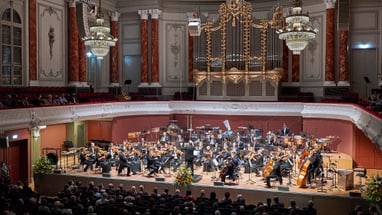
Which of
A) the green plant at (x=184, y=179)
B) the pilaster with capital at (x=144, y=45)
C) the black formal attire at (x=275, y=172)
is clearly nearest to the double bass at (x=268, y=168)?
the black formal attire at (x=275, y=172)

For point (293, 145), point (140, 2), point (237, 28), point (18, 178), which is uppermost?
point (140, 2)

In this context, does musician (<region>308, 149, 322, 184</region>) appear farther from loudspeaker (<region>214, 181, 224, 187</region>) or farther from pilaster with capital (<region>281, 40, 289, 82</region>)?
pilaster with capital (<region>281, 40, 289, 82</region>)

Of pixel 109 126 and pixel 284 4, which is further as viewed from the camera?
pixel 284 4

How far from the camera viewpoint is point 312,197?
433 inches

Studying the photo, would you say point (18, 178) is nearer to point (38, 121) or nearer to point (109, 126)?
point (38, 121)

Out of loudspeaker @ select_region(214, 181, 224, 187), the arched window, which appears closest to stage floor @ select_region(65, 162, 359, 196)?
loudspeaker @ select_region(214, 181, 224, 187)

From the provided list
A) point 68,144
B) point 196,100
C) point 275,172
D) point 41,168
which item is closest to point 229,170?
point 275,172

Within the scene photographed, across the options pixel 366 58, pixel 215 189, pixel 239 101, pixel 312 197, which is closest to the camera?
→ pixel 312 197

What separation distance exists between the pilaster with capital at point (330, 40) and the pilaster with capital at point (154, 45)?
305 inches

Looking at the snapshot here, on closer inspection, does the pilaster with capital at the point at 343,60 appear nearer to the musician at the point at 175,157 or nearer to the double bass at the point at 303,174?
the double bass at the point at 303,174

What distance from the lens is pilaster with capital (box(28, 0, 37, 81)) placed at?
1612 cm

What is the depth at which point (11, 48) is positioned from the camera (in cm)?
1554

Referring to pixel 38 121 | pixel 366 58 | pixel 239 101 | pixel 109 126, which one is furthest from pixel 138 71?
pixel 366 58

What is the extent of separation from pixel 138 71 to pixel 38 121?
9.04 metres
